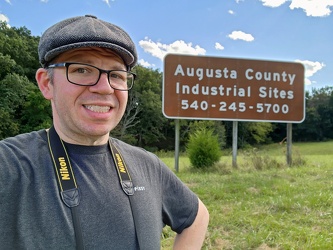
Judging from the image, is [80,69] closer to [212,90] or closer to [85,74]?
[85,74]

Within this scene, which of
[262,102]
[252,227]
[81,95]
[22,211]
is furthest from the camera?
[262,102]

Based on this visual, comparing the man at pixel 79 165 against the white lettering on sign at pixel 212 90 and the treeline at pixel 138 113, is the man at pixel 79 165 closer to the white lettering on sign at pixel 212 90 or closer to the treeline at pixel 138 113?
the white lettering on sign at pixel 212 90

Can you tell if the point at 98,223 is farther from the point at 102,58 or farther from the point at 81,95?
the point at 102,58

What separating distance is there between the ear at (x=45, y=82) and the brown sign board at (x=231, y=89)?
6905mm

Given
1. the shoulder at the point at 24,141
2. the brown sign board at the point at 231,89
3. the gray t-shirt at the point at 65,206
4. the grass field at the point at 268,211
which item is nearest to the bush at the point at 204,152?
the brown sign board at the point at 231,89

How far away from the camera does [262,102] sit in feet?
28.3

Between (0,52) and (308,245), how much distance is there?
31.3 meters

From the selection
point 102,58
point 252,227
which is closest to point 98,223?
point 102,58

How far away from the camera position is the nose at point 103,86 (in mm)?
1168

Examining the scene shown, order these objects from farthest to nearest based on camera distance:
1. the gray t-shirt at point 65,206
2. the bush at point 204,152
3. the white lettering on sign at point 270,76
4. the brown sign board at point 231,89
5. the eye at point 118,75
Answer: the white lettering on sign at point 270,76, the bush at point 204,152, the brown sign board at point 231,89, the eye at point 118,75, the gray t-shirt at point 65,206

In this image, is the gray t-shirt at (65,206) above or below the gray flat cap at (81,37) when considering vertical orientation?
below

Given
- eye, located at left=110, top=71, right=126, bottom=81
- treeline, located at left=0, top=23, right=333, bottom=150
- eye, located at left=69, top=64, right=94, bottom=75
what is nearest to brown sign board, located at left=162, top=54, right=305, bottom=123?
eye, located at left=110, top=71, right=126, bottom=81

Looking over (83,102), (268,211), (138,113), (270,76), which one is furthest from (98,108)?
(138,113)

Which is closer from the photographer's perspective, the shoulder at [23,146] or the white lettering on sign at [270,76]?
the shoulder at [23,146]
